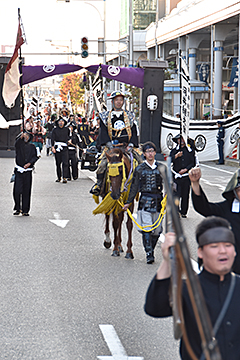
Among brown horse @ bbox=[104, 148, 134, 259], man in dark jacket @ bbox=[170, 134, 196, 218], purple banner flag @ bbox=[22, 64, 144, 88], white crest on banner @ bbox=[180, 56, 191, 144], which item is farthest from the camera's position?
purple banner flag @ bbox=[22, 64, 144, 88]

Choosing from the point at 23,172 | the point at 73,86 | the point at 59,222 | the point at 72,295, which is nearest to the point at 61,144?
the point at 23,172

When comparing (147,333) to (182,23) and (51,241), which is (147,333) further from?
(182,23)

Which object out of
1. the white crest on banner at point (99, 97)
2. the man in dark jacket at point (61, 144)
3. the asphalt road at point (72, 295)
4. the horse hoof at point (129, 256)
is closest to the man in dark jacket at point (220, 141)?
the white crest on banner at point (99, 97)

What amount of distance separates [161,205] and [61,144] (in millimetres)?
11747

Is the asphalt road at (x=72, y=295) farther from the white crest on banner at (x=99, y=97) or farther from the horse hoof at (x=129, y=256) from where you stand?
the white crest on banner at (x=99, y=97)

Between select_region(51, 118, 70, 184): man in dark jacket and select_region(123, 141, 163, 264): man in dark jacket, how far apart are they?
454 inches

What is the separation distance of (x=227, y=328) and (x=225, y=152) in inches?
1036

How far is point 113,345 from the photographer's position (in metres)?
6.02

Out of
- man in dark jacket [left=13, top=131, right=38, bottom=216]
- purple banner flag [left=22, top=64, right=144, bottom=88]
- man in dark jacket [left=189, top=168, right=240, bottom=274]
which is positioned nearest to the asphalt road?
man in dark jacket [left=13, top=131, right=38, bottom=216]

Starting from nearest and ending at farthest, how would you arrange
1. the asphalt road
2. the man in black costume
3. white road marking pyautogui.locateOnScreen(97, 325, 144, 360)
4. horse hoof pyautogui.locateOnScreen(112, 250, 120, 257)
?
white road marking pyautogui.locateOnScreen(97, 325, 144, 360) → the asphalt road → horse hoof pyautogui.locateOnScreen(112, 250, 120, 257) → the man in black costume

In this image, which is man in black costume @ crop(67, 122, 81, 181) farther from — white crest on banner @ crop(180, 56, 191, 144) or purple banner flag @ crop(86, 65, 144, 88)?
white crest on banner @ crop(180, 56, 191, 144)

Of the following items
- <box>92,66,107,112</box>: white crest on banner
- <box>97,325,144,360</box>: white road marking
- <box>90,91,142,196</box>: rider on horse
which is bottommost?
<box>97,325,144,360</box>: white road marking

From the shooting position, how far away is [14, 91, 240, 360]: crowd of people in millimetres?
3359

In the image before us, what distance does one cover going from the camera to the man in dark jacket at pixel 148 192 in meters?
9.29
